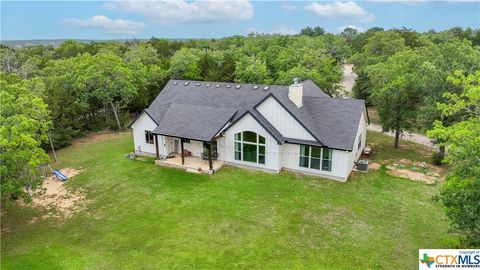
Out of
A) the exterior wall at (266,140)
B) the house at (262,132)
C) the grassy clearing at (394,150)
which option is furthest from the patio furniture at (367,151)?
the exterior wall at (266,140)

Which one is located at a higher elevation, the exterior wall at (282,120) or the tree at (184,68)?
the tree at (184,68)

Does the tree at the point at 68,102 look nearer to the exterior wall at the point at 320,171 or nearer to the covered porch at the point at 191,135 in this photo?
the covered porch at the point at 191,135

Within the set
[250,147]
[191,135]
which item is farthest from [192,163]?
[250,147]

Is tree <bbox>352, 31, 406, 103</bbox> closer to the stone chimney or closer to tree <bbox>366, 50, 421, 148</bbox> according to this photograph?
tree <bbox>366, 50, 421, 148</bbox>

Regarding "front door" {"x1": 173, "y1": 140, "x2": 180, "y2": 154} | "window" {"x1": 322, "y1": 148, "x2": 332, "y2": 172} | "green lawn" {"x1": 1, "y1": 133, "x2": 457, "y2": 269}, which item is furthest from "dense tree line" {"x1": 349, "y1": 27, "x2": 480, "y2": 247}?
"front door" {"x1": 173, "y1": 140, "x2": 180, "y2": 154}

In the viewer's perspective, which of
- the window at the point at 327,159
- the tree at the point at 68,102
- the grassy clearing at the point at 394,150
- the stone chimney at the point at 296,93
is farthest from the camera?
the tree at the point at 68,102

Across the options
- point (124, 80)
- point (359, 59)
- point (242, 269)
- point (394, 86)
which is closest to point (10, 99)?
point (242, 269)
